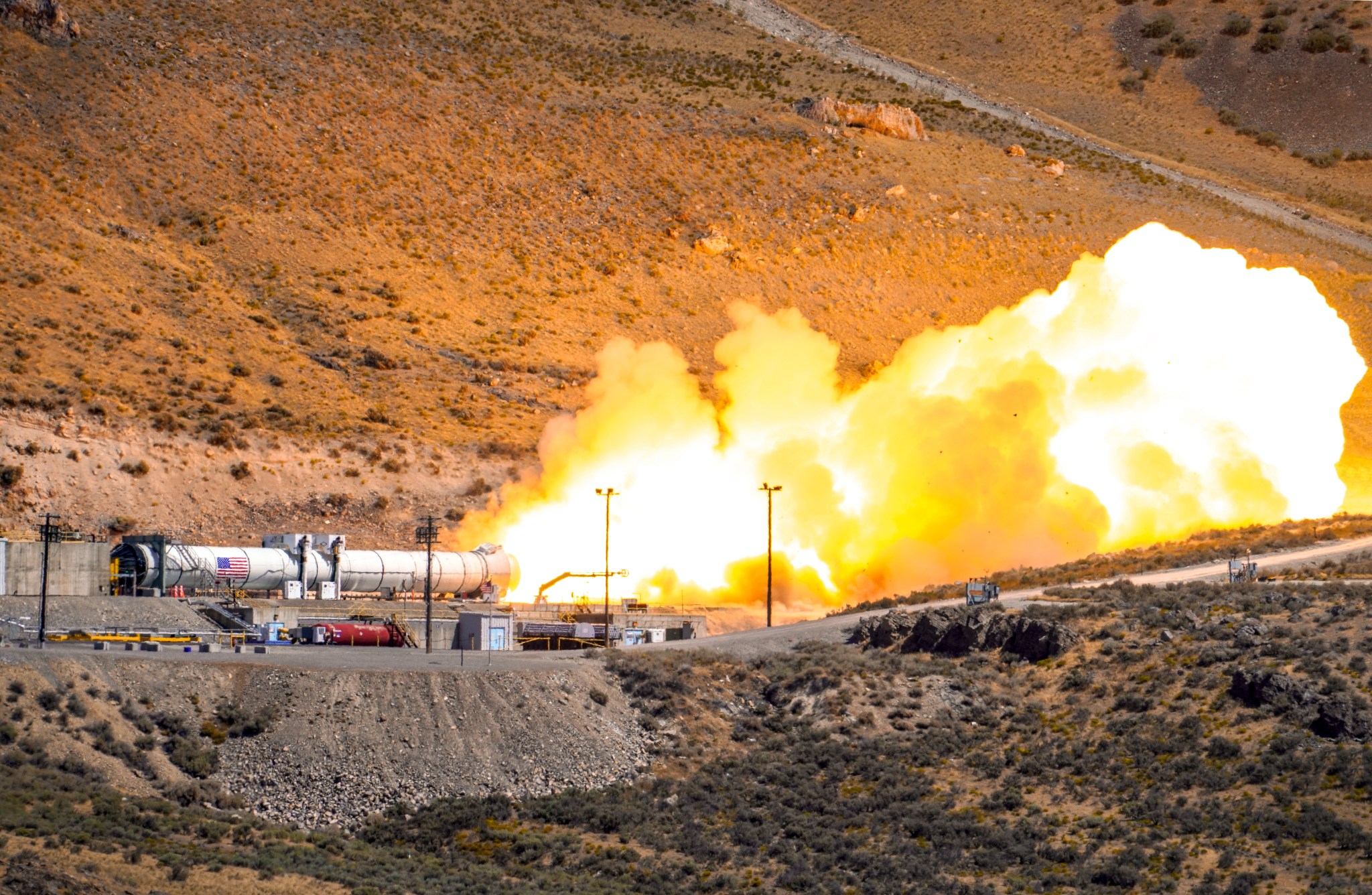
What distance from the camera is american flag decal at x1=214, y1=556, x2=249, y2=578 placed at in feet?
229

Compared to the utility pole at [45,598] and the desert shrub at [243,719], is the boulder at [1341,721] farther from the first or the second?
the utility pole at [45,598]

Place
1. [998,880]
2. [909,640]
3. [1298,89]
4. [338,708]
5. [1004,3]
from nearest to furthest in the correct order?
[998,880], [338,708], [909,640], [1298,89], [1004,3]

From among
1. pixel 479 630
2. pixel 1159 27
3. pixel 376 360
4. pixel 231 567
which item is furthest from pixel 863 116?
pixel 479 630

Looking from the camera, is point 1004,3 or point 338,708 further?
point 1004,3

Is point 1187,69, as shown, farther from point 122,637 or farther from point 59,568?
point 122,637

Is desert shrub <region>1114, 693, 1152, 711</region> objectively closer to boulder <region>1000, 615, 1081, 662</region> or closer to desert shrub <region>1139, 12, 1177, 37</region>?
boulder <region>1000, 615, 1081, 662</region>

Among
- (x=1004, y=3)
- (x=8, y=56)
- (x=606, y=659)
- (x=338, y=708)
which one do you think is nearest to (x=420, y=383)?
(x=8, y=56)

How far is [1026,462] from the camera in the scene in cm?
7775

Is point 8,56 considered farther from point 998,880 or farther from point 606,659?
point 998,880

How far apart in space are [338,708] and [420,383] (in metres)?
47.6

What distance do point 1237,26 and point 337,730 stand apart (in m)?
142

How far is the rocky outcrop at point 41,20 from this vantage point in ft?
359

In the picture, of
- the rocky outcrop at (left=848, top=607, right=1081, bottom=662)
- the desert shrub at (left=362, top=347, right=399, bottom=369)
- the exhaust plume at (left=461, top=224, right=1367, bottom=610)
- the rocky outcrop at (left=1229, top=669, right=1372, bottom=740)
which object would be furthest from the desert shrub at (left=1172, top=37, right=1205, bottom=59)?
the rocky outcrop at (left=1229, top=669, right=1372, bottom=740)

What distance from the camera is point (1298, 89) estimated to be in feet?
529
